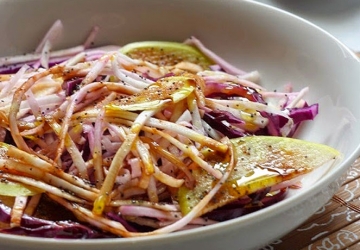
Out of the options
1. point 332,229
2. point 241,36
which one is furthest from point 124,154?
point 241,36

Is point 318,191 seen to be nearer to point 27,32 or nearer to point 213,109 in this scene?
point 213,109

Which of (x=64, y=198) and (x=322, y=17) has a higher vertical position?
(x=322, y=17)

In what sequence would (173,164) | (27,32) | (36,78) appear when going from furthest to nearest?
(27,32), (36,78), (173,164)

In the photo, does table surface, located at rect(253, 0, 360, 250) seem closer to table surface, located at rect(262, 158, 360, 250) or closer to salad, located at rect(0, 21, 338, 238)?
table surface, located at rect(262, 158, 360, 250)

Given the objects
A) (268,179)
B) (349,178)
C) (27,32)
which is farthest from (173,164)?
(27,32)

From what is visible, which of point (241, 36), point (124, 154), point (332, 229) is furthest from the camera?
point (241, 36)

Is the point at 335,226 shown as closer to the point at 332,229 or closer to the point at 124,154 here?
the point at 332,229

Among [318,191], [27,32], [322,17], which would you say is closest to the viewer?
[318,191]

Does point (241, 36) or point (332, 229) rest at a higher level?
point (241, 36)
